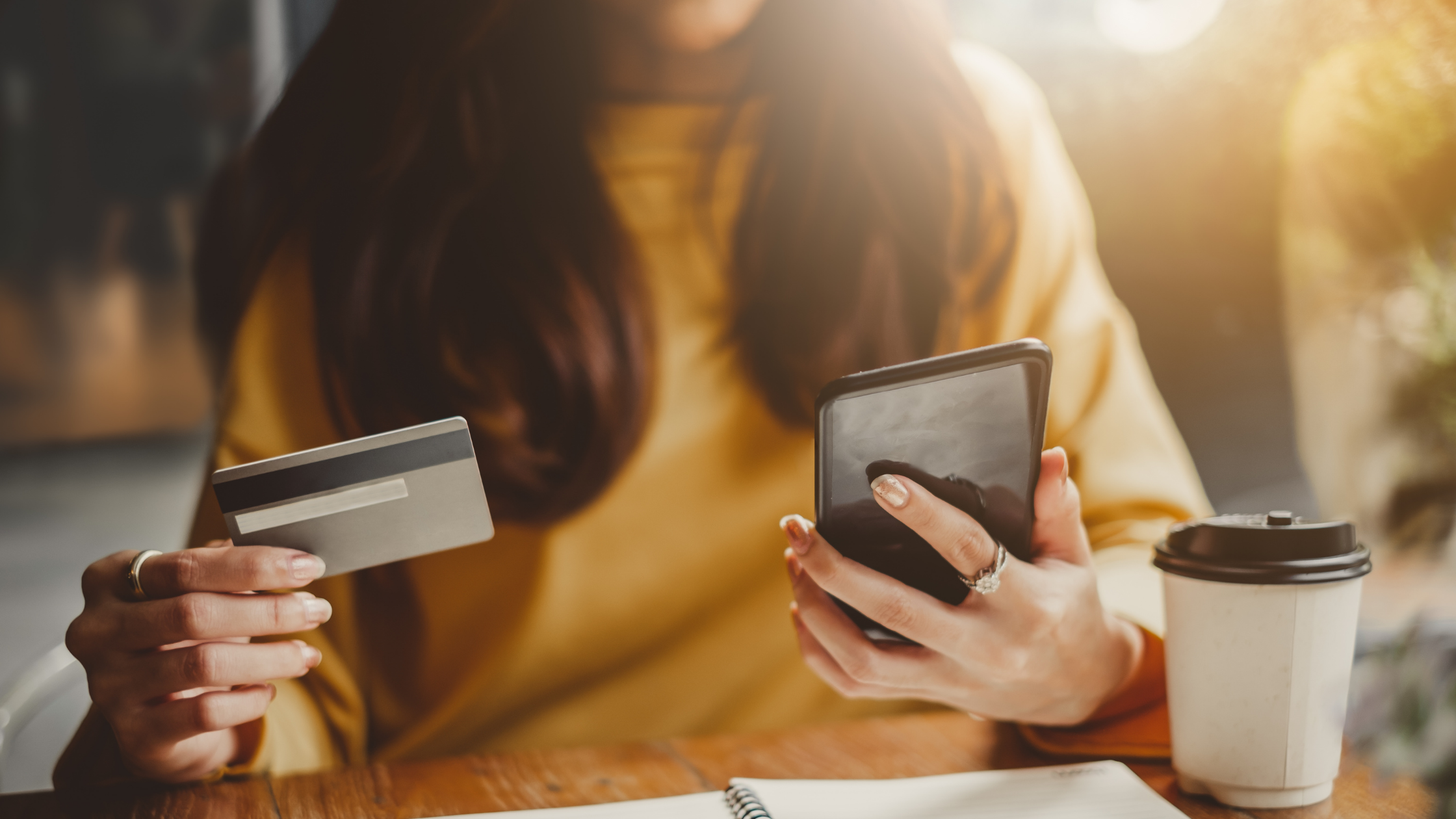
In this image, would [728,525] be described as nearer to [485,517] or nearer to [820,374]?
[820,374]

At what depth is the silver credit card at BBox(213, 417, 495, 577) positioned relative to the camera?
63cm

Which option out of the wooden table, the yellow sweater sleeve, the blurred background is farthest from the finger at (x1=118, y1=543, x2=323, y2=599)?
the blurred background

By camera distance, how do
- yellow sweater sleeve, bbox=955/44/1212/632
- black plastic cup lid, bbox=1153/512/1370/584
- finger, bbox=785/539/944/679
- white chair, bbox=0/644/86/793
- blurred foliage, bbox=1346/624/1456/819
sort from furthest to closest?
yellow sweater sleeve, bbox=955/44/1212/632 < white chair, bbox=0/644/86/793 < finger, bbox=785/539/944/679 < black plastic cup lid, bbox=1153/512/1370/584 < blurred foliage, bbox=1346/624/1456/819

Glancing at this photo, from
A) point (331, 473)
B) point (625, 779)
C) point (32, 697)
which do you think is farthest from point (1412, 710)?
point (32, 697)

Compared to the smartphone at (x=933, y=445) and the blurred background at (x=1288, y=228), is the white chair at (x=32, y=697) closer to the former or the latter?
the smartphone at (x=933, y=445)

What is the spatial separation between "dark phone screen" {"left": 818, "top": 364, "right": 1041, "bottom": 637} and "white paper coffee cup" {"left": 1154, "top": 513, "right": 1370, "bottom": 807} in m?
0.12

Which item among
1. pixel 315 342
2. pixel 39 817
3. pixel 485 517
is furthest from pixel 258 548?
pixel 315 342

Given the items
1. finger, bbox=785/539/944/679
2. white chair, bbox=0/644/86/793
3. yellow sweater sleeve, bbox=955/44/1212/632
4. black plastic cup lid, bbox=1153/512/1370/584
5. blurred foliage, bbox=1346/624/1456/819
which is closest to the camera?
blurred foliage, bbox=1346/624/1456/819

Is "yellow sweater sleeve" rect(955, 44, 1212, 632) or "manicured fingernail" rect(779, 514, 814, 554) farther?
"yellow sweater sleeve" rect(955, 44, 1212, 632)

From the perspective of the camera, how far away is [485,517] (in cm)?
68

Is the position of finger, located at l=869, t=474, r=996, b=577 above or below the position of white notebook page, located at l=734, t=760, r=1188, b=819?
above

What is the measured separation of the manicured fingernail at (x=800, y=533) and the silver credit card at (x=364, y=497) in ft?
0.75

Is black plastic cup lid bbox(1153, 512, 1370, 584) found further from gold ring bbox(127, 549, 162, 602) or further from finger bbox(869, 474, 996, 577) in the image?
gold ring bbox(127, 549, 162, 602)

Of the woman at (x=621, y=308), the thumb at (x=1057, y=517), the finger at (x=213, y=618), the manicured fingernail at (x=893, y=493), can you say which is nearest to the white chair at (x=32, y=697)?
the woman at (x=621, y=308)
